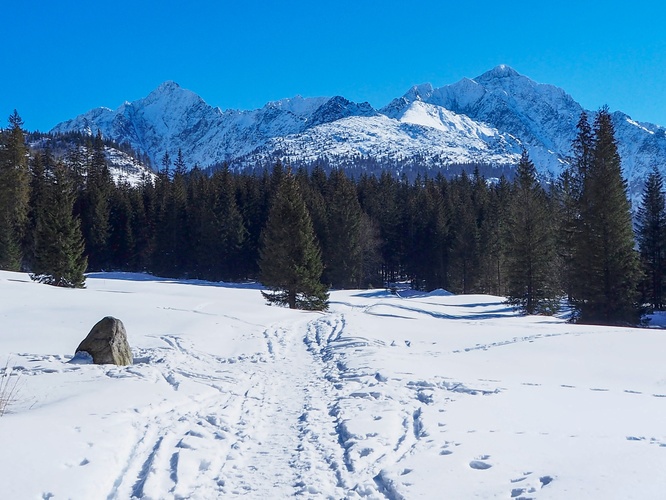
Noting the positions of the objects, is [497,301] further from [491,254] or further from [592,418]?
[592,418]

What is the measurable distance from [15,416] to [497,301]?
3634 centimetres

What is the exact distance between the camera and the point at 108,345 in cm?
1102

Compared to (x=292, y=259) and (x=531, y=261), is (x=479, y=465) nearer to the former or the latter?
(x=292, y=259)

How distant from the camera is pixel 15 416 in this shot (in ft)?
21.1

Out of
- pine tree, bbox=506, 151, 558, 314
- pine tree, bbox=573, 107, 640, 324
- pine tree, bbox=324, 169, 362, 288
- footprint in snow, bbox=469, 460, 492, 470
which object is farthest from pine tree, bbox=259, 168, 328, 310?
footprint in snow, bbox=469, 460, 492, 470

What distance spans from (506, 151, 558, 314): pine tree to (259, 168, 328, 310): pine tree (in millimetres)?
12035

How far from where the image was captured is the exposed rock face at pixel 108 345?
35.9 feet

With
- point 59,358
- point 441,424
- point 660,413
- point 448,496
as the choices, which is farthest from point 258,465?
point 59,358

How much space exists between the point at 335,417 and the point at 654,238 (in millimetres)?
39243

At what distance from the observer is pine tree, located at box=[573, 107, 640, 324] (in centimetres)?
2636

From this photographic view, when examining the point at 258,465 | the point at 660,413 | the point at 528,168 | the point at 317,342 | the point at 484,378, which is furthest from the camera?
the point at 528,168

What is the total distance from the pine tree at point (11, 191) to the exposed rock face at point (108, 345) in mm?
37374

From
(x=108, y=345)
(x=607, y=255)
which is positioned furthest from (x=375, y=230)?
(x=108, y=345)

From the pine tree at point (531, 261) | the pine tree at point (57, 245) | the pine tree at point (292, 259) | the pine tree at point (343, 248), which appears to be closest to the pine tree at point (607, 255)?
the pine tree at point (531, 261)
